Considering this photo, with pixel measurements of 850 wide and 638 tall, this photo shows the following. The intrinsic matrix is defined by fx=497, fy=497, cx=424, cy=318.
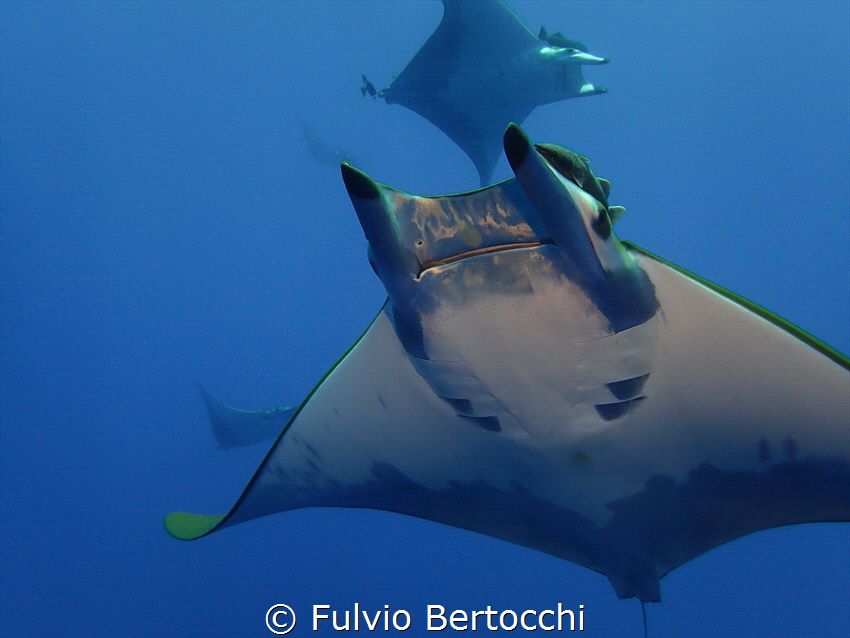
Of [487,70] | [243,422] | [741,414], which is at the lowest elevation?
[741,414]

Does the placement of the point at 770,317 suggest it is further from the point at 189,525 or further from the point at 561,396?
the point at 189,525

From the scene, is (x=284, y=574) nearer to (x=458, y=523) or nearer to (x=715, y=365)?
(x=458, y=523)

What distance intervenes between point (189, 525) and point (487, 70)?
5.68m

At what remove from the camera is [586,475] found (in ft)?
5.37

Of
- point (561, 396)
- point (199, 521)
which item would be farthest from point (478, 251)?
point (199, 521)

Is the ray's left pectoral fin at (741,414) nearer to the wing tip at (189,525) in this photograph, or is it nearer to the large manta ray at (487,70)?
the wing tip at (189,525)

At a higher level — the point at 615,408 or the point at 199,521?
the point at 615,408

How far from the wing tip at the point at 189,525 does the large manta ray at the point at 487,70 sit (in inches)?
208

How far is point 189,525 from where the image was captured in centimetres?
191

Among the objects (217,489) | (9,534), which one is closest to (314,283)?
(217,489)

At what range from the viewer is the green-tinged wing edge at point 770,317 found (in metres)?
1.17

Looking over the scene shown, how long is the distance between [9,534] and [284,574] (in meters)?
9.07

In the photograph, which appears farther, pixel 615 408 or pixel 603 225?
pixel 615 408

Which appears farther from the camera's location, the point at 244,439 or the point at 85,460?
the point at 85,460
